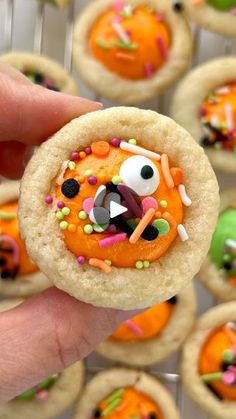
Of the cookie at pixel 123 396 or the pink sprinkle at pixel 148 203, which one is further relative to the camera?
the cookie at pixel 123 396

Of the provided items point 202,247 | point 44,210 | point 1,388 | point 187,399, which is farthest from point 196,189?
point 187,399

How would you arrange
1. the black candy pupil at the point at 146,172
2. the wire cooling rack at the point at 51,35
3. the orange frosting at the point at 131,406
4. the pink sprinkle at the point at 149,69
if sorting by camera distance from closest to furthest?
the black candy pupil at the point at 146,172, the orange frosting at the point at 131,406, the pink sprinkle at the point at 149,69, the wire cooling rack at the point at 51,35

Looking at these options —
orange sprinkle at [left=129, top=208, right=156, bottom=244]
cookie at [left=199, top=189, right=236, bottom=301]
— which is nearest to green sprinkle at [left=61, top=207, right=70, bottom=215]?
orange sprinkle at [left=129, top=208, right=156, bottom=244]

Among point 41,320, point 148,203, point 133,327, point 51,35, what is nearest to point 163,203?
point 148,203

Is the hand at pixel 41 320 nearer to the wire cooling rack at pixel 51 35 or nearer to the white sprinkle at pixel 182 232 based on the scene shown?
the white sprinkle at pixel 182 232

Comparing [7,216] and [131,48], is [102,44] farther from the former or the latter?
[7,216]

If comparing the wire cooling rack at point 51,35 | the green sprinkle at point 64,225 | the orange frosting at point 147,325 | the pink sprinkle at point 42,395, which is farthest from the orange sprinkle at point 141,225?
the wire cooling rack at point 51,35

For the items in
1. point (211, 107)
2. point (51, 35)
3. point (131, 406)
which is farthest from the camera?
point (51, 35)
